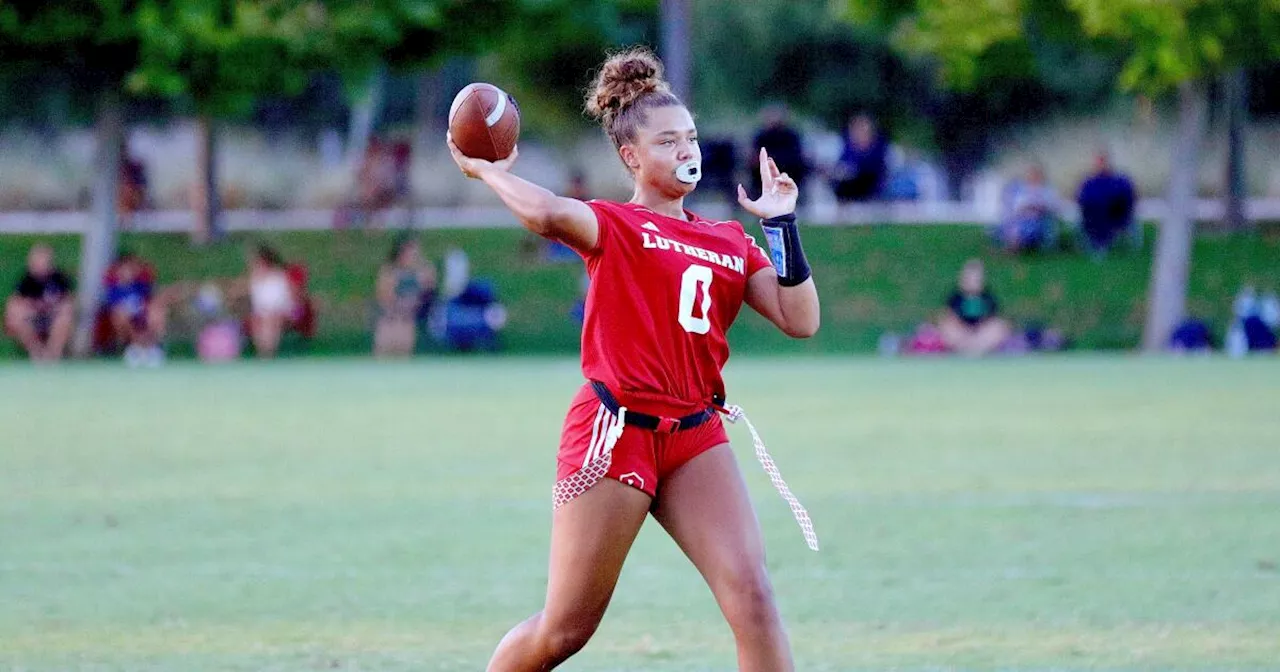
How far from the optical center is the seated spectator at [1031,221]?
1216 inches

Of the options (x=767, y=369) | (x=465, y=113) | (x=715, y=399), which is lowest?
(x=767, y=369)

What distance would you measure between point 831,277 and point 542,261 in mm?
4704

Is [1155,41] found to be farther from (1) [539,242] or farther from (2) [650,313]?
(2) [650,313]

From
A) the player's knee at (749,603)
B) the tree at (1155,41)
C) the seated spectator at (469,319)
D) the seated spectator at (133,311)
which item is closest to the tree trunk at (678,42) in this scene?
the tree at (1155,41)

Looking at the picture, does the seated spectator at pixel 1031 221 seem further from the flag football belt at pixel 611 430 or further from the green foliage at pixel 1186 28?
the flag football belt at pixel 611 430

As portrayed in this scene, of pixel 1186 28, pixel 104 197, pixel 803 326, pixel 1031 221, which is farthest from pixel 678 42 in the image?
pixel 803 326

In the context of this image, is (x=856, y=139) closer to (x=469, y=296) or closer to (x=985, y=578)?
(x=469, y=296)

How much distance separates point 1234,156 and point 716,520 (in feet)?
101

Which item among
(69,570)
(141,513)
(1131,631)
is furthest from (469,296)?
(1131,631)

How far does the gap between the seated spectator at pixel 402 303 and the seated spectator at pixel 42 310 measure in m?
4.42

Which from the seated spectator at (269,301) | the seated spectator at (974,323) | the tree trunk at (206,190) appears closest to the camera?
the seated spectator at (974,323)

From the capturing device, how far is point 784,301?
605 centimetres

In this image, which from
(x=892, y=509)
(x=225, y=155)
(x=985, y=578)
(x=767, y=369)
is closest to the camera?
(x=985, y=578)

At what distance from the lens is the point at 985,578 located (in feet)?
30.7
